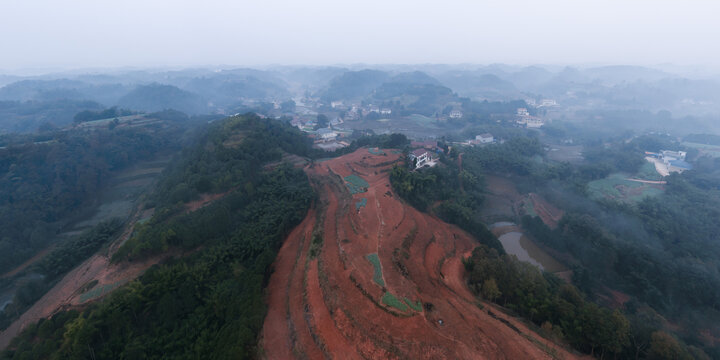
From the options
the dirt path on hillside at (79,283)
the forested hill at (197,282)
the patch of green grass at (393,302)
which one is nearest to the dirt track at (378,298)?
the patch of green grass at (393,302)

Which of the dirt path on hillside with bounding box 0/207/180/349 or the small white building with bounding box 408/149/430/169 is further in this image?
the small white building with bounding box 408/149/430/169

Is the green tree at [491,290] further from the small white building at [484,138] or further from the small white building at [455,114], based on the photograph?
the small white building at [455,114]

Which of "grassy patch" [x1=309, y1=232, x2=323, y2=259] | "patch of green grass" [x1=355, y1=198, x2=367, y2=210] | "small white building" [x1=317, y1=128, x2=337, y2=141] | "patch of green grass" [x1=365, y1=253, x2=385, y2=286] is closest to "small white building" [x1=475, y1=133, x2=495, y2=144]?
"small white building" [x1=317, y1=128, x2=337, y2=141]

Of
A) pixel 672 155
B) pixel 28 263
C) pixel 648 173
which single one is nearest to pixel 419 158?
pixel 648 173

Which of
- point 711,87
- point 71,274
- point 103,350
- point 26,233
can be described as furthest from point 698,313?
point 711,87

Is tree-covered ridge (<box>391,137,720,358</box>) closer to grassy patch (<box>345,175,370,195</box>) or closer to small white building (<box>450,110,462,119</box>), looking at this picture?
grassy patch (<box>345,175,370,195</box>)

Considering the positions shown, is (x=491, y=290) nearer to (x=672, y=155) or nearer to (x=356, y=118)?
(x=672, y=155)
